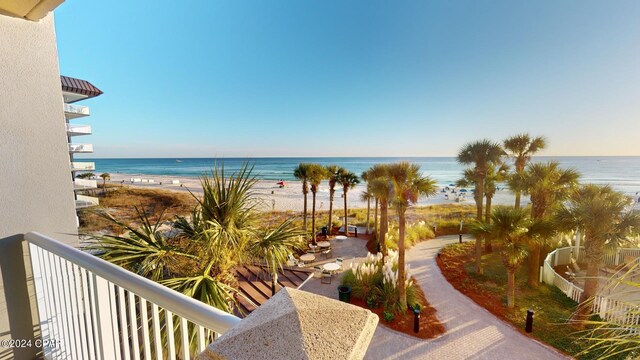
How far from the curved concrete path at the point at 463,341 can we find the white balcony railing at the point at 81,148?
2589 cm

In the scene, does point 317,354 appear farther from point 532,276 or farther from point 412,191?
point 532,276

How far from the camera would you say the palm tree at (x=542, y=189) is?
9.45 meters

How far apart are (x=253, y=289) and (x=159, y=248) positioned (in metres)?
5.57

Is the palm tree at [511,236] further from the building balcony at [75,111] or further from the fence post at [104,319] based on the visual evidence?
the building balcony at [75,111]

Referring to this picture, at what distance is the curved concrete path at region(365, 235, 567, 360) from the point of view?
5.97 meters

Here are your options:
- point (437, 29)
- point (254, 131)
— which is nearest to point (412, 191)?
point (437, 29)

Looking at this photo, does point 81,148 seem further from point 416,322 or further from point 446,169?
point 446,169

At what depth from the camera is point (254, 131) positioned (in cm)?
4862

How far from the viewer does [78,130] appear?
18.5 metres

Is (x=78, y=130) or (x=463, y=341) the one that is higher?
(x=78, y=130)

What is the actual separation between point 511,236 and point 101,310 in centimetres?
1012

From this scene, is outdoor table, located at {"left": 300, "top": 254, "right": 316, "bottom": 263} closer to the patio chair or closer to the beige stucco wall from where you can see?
the patio chair

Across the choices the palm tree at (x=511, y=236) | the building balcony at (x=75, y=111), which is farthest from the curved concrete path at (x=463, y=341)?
the building balcony at (x=75, y=111)

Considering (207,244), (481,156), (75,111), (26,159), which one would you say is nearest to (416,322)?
(207,244)
